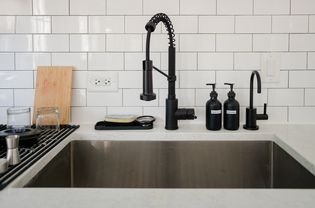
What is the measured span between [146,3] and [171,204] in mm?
1022

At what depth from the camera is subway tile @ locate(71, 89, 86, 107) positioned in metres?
1.41

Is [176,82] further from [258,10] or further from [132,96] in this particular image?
[258,10]

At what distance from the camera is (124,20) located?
54.3 inches

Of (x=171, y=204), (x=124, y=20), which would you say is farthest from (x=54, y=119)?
(x=171, y=204)

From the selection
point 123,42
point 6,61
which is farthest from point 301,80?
point 6,61

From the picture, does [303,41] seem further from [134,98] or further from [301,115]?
[134,98]

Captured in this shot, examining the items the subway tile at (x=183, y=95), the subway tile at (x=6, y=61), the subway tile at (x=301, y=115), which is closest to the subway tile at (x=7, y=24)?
the subway tile at (x=6, y=61)

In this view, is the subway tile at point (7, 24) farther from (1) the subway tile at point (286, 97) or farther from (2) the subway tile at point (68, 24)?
(1) the subway tile at point (286, 97)

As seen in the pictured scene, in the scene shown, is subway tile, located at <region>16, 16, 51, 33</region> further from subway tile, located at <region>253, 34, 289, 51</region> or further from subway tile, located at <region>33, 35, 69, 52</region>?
subway tile, located at <region>253, 34, 289, 51</region>

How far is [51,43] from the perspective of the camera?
1393mm

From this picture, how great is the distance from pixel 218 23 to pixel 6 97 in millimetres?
1034

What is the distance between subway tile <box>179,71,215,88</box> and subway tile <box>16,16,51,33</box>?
650 mm

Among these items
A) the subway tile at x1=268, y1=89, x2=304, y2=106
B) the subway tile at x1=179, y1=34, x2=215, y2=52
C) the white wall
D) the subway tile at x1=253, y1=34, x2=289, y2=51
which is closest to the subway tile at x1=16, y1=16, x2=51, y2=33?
the white wall

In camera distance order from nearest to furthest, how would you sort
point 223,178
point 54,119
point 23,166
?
point 23,166 < point 223,178 < point 54,119
